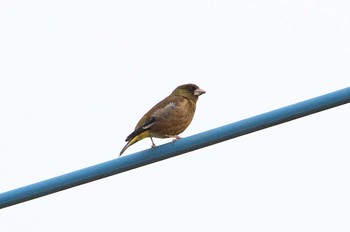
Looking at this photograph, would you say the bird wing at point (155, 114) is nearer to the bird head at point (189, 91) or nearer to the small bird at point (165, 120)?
the small bird at point (165, 120)

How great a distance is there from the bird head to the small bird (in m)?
0.25

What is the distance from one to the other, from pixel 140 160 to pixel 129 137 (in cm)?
200

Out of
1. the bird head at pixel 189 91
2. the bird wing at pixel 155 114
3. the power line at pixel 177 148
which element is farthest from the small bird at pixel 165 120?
the power line at pixel 177 148

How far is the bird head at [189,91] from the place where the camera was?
12180 millimetres

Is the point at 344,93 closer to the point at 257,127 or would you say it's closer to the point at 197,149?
the point at 257,127

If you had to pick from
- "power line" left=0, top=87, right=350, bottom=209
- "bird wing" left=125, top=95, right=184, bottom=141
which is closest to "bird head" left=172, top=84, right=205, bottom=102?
"bird wing" left=125, top=95, right=184, bottom=141

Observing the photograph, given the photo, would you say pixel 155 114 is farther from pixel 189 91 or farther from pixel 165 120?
pixel 189 91

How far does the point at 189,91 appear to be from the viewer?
1233 cm

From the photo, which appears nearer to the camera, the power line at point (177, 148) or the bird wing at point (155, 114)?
the power line at point (177, 148)

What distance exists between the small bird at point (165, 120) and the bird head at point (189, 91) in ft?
0.82

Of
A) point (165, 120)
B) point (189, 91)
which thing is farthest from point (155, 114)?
point (189, 91)

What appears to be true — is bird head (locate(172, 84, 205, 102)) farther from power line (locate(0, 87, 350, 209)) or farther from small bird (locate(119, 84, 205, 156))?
power line (locate(0, 87, 350, 209))

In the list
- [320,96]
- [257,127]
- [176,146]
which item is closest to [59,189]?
[176,146]

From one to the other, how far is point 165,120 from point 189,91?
1.05 meters
